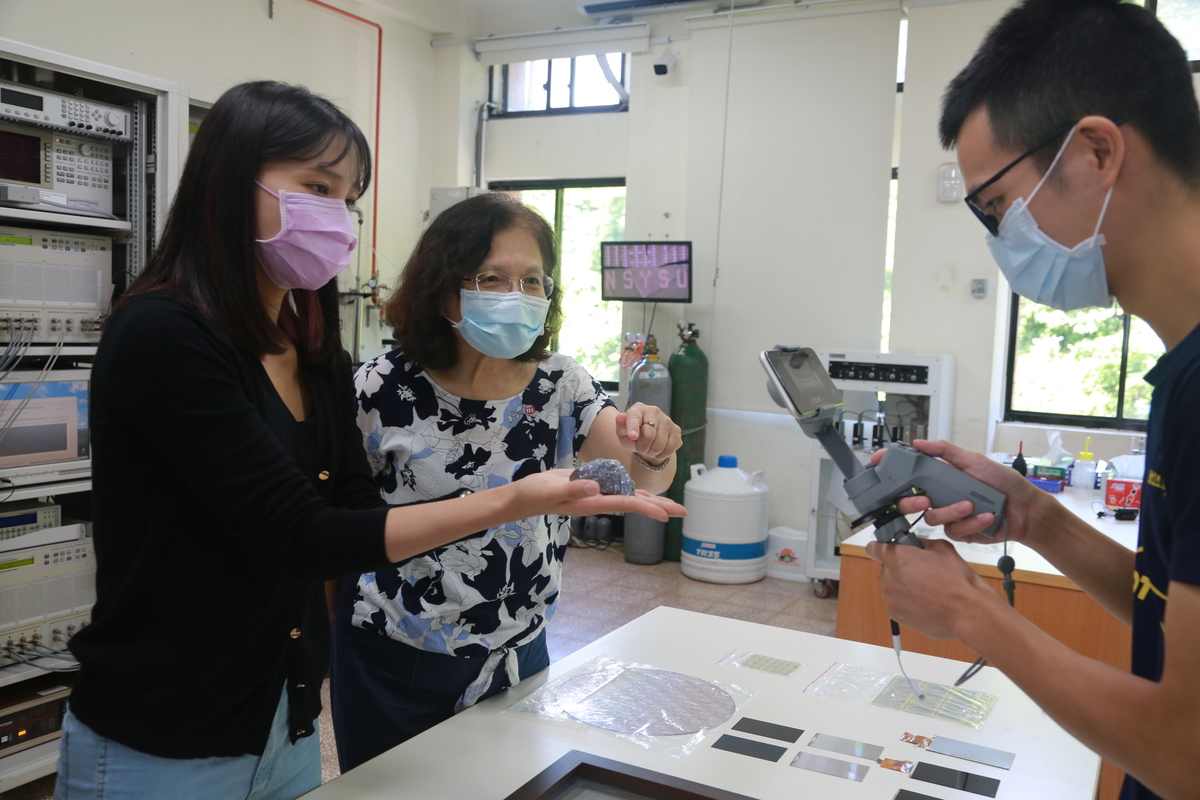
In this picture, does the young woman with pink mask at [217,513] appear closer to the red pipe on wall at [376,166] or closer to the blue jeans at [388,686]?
the blue jeans at [388,686]

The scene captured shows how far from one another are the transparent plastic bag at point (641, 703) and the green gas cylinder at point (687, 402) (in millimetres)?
3560

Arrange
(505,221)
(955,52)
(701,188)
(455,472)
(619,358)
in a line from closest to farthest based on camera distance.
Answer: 1. (455,472)
2. (505,221)
3. (955,52)
4. (701,188)
5. (619,358)

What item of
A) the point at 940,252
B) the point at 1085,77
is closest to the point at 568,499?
the point at 1085,77

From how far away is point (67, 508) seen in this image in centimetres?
274

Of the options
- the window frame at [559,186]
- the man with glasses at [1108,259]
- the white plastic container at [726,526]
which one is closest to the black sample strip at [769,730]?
the man with glasses at [1108,259]

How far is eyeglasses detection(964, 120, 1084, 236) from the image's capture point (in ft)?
2.83

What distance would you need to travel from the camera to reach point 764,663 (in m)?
1.46

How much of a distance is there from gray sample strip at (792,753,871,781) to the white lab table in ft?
0.04

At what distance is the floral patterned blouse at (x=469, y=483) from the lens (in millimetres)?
1359

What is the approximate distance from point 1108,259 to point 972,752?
686mm

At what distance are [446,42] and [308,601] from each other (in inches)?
210

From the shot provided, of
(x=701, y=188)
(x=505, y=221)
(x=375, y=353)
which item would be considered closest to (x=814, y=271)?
(x=701, y=188)

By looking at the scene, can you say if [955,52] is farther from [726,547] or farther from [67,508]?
[67,508]

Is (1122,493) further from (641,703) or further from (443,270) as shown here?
(443,270)
